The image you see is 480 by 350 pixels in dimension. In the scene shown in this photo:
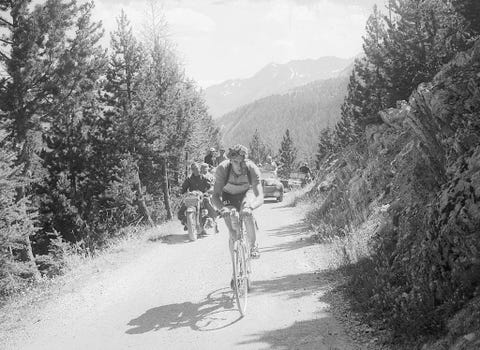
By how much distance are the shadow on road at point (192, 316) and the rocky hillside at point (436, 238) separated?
178 centimetres

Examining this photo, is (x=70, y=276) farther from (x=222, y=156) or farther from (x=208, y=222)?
(x=222, y=156)

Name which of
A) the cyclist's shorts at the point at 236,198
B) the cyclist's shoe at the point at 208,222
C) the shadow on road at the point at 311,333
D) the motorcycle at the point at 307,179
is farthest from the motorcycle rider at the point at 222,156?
the shadow on road at the point at 311,333

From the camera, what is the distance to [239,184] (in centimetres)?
660

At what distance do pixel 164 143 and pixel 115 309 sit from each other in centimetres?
1732

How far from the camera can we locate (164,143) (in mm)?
23344

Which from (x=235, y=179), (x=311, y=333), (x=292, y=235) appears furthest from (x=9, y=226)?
(x=311, y=333)

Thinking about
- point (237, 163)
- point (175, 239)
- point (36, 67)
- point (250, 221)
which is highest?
point (36, 67)

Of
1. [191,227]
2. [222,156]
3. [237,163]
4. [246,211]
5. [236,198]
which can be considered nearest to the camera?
[246,211]

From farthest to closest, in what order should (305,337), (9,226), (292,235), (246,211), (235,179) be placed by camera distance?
(9,226) < (292,235) < (235,179) < (246,211) < (305,337)

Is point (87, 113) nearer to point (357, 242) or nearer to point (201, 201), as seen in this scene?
point (201, 201)

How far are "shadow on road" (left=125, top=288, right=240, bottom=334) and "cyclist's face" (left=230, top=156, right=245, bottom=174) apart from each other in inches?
76.0

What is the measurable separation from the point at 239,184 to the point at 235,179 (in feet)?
0.34

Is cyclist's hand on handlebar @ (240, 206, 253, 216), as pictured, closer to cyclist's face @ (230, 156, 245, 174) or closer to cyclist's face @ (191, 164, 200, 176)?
cyclist's face @ (230, 156, 245, 174)

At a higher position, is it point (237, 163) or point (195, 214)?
point (237, 163)
